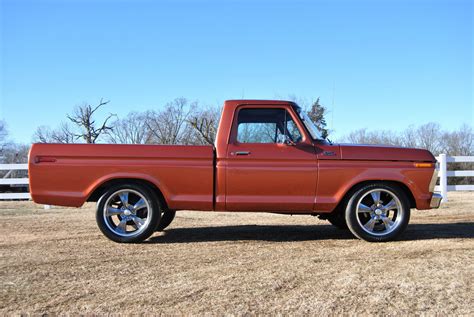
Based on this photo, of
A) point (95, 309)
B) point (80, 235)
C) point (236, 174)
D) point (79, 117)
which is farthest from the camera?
point (79, 117)

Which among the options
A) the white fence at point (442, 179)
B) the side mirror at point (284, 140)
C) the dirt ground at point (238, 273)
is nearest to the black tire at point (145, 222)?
the dirt ground at point (238, 273)

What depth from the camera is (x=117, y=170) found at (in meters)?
5.56

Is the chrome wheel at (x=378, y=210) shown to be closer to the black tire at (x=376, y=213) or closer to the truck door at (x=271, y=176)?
the black tire at (x=376, y=213)

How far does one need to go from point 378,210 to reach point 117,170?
3.49 meters

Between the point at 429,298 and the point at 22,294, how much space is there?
331cm

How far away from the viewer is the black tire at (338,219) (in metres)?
6.13

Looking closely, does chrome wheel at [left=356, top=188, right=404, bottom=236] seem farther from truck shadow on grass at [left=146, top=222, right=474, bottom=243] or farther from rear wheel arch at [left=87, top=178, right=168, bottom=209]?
rear wheel arch at [left=87, top=178, right=168, bottom=209]

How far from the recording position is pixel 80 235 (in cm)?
623

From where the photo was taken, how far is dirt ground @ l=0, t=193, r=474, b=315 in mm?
3238

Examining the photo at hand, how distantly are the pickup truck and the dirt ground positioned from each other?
0.44 metres

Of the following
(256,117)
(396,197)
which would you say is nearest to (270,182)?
(256,117)

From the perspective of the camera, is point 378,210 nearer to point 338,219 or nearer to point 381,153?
point 381,153

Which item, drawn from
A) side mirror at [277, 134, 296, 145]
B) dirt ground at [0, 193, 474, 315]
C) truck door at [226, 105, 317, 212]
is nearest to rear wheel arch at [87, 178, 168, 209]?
dirt ground at [0, 193, 474, 315]

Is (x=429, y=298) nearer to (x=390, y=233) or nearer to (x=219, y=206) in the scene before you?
(x=390, y=233)
